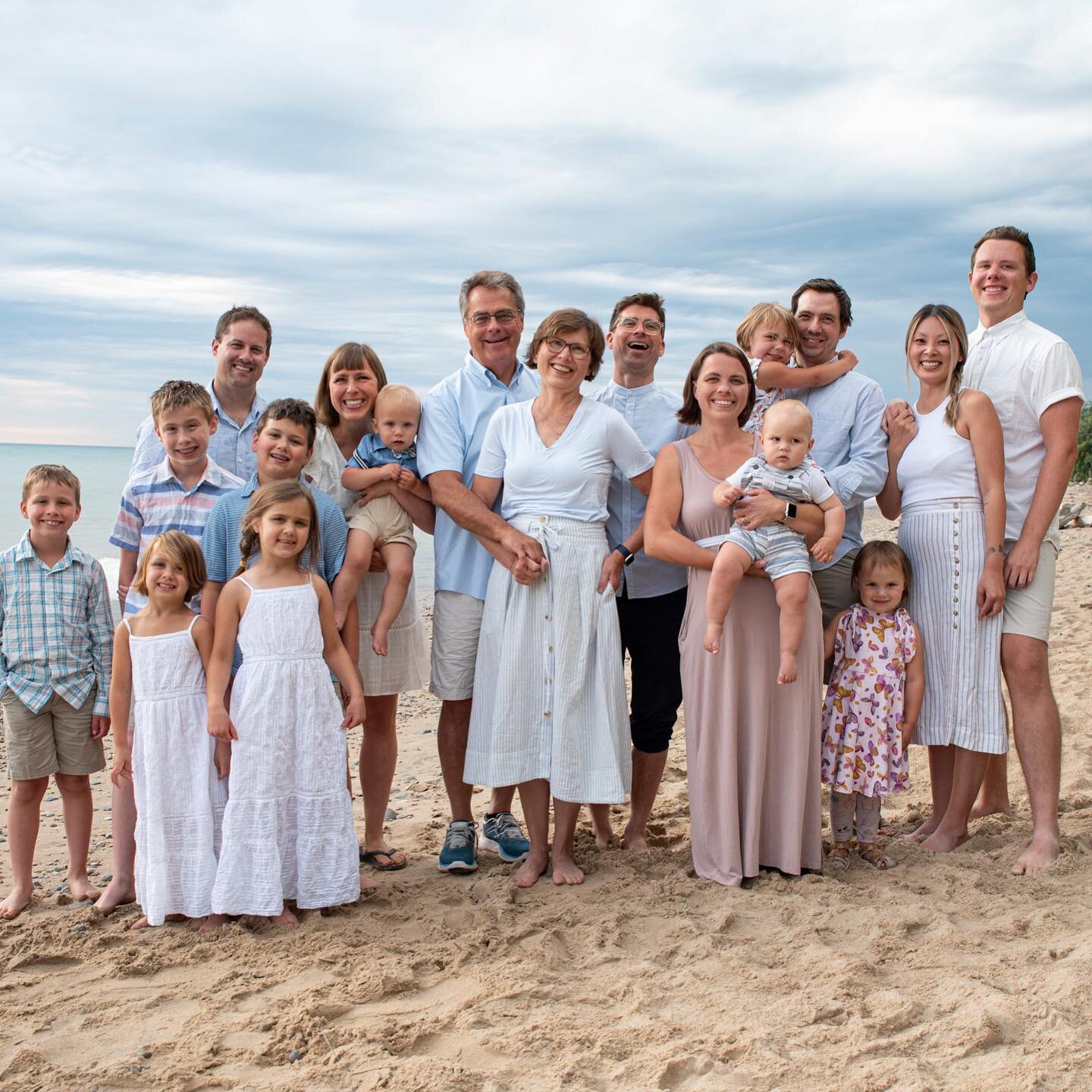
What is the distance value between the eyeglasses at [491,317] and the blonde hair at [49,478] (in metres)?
1.79

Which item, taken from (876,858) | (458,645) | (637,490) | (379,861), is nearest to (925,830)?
(876,858)

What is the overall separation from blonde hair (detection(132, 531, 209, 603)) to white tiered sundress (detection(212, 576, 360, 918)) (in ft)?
0.82

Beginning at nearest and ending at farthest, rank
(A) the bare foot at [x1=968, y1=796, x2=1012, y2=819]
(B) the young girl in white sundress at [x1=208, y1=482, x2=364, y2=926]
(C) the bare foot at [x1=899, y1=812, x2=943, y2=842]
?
(B) the young girl in white sundress at [x1=208, y1=482, x2=364, y2=926], (C) the bare foot at [x1=899, y1=812, x2=943, y2=842], (A) the bare foot at [x1=968, y1=796, x2=1012, y2=819]

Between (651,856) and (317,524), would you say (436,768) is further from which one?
(317,524)

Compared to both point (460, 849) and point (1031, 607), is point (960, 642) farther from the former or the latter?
point (460, 849)

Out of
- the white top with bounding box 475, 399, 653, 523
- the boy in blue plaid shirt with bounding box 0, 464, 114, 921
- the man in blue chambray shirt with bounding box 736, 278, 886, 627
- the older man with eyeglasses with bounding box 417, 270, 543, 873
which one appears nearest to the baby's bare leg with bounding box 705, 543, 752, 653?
the white top with bounding box 475, 399, 653, 523

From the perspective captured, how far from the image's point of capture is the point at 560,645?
407 centimetres

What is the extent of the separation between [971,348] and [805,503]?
4.86ft

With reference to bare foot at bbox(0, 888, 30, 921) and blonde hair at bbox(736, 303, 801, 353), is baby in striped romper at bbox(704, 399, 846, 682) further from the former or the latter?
bare foot at bbox(0, 888, 30, 921)

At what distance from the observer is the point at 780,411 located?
386cm

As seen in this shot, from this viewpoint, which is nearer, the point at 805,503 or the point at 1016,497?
the point at 805,503

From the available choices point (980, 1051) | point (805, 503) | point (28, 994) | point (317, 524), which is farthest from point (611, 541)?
point (28, 994)

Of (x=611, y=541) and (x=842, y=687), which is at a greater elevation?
(x=611, y=541)

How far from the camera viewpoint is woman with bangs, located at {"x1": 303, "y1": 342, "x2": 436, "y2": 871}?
173 inches
